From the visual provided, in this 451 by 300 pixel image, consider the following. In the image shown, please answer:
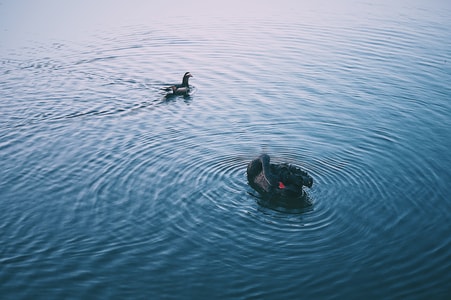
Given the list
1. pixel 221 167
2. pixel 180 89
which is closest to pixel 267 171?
pixel 221 167

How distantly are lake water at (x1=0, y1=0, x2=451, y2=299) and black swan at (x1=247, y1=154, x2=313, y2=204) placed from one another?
1.41 feet

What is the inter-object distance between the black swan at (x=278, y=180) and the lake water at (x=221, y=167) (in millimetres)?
431

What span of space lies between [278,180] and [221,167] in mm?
2566

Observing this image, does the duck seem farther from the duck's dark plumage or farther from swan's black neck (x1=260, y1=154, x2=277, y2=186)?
swan's black neck (x1=260, y1=154, x2=277, y2=186)

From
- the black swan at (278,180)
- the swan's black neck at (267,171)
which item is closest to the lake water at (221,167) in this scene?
the black swan at (278,180)

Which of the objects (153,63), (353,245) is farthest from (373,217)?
(153,63)

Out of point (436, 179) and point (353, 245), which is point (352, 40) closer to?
point (436, 179)

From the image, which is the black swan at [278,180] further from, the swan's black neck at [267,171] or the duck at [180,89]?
the duck at [180,89]

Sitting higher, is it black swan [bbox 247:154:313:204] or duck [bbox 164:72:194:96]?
duck [bbox 164:72:194:96]

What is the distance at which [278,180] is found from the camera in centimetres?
1229

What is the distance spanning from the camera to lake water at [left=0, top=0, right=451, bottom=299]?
32.8ft

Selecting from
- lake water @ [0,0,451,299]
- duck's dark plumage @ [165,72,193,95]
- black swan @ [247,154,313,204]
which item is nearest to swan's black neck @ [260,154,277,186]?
black swan @ [247,154,313,204]

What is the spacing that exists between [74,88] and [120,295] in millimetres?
14139

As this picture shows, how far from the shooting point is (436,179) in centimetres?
1345
